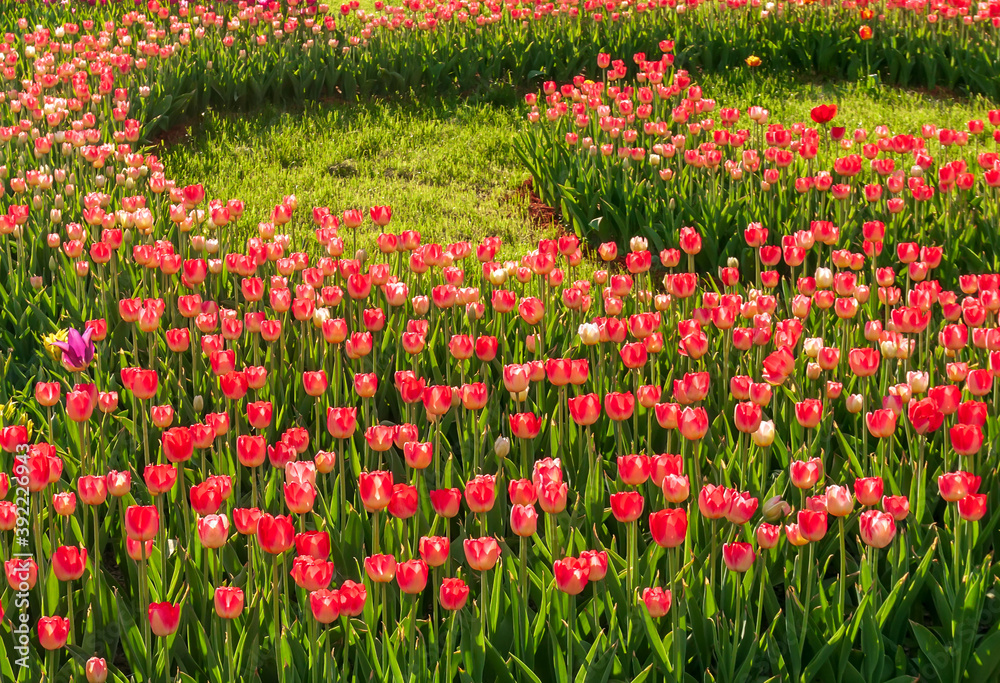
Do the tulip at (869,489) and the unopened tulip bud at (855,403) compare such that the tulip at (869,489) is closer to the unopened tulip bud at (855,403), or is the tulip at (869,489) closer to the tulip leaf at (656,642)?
the tulip leaf at (656,642)

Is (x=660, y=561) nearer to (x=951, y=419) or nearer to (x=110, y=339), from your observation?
(x=951, y=419)

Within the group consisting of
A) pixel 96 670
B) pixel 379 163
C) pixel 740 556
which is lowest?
pixel 379 163

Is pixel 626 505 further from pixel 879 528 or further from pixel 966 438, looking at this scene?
pixel 966 438

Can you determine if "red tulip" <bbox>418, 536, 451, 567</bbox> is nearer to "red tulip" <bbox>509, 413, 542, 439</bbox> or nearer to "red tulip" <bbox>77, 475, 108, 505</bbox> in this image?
"red tulip" <bbox>509, 413, 542, 439</bbox>

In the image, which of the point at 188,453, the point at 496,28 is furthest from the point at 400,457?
the point at 496,28

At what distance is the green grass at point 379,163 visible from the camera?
20.9 ft

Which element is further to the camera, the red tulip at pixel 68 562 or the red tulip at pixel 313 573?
the red tulip at pixel 68 562

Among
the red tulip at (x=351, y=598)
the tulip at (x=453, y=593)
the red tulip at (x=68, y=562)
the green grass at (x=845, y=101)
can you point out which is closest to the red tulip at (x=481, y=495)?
the tulip at (x=453, y=593)

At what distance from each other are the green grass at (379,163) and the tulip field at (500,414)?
0.05 metres

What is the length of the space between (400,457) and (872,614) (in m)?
1.53

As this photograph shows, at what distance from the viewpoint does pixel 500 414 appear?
3.27 m

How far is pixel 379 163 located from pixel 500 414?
4388mm

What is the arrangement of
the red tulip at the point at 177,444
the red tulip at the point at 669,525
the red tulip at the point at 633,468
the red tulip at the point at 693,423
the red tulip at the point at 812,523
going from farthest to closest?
1. the red tulip at the point at 693,423
2. the red tulip at the point at 177,444
3. the red tulip at the point at 633,468
4. the red tulip at the point at 812,523
5. the red tulip at the point at 669,525

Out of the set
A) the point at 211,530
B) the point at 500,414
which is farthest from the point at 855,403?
the point at 211,530
